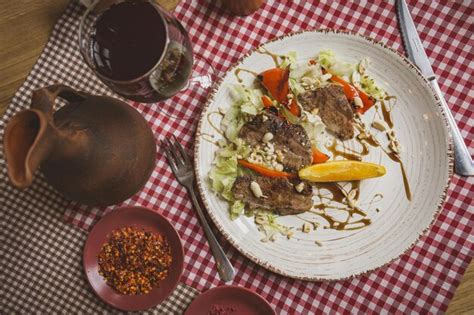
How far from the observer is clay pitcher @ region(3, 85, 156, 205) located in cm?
117

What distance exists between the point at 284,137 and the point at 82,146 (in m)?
0.71

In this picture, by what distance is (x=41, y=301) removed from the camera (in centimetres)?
179

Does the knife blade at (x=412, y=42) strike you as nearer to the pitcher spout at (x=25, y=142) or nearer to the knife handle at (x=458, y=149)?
the knife handle at (x=458, y=149)

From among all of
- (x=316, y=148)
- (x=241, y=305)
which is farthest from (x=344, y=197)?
(x=241, y=305)

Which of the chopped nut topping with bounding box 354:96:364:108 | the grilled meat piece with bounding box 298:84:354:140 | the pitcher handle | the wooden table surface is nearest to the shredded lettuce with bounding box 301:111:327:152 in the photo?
the grilled meat piece with bounding box 298:84:354:140

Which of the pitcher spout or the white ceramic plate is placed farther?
the white ceramic plate

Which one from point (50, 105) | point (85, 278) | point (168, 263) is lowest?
point (85, 278)

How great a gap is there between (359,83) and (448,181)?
0.46 m

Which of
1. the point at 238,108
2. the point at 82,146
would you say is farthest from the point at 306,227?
the point at 82,146

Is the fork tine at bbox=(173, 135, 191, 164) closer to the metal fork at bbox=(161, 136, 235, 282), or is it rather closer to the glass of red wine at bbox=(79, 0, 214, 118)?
the metal fork at bbox=(161, 136, 235, 282)

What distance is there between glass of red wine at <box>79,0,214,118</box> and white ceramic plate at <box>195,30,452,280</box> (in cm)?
37

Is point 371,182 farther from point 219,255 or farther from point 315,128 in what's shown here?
point 219,255

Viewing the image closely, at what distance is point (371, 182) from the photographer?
67.6 inches

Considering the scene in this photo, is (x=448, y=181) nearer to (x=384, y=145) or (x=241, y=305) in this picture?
(x=384, y=145)
